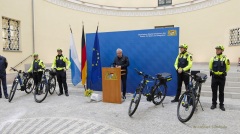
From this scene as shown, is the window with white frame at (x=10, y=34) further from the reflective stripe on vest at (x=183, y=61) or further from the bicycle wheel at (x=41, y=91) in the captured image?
the reflective stripe on vest at (x=183, y=61)

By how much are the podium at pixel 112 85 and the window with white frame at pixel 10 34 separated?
619 centimetres

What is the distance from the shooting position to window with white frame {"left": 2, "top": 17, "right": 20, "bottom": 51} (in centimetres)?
986

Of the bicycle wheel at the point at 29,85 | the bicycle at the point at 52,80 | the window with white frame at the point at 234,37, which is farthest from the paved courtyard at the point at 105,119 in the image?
the window with white frame at the point at 234,37

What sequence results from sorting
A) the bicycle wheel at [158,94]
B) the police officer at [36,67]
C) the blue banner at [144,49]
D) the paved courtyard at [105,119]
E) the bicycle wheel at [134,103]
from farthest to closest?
the police officer at [36,67], the blue banner at [144,49], the bicycle wheel at [158,94], the bicycle wheel at [134,103], the paved courtyard at [105,119]

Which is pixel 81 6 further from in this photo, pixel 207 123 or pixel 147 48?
pixel 207 123

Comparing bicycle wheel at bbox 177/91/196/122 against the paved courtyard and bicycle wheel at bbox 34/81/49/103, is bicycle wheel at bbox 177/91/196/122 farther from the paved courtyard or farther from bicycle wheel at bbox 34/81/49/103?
bicycle wheel at bbox 34/81/49/103

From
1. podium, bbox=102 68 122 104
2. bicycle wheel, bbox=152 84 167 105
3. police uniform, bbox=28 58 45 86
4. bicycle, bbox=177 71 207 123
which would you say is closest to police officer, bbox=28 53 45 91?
police uniform, bbox=28 58 45 86

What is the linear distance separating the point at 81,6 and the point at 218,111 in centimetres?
1124

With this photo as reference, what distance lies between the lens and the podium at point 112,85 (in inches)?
251

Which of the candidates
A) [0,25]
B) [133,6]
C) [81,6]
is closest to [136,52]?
[0,25]

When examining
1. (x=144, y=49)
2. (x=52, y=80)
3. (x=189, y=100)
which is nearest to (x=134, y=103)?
(x=189, y=100)

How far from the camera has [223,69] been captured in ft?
17.5

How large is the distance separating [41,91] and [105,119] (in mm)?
3141

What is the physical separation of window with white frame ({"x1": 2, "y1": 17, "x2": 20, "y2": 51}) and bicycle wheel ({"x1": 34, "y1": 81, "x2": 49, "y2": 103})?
4407 millimetres
